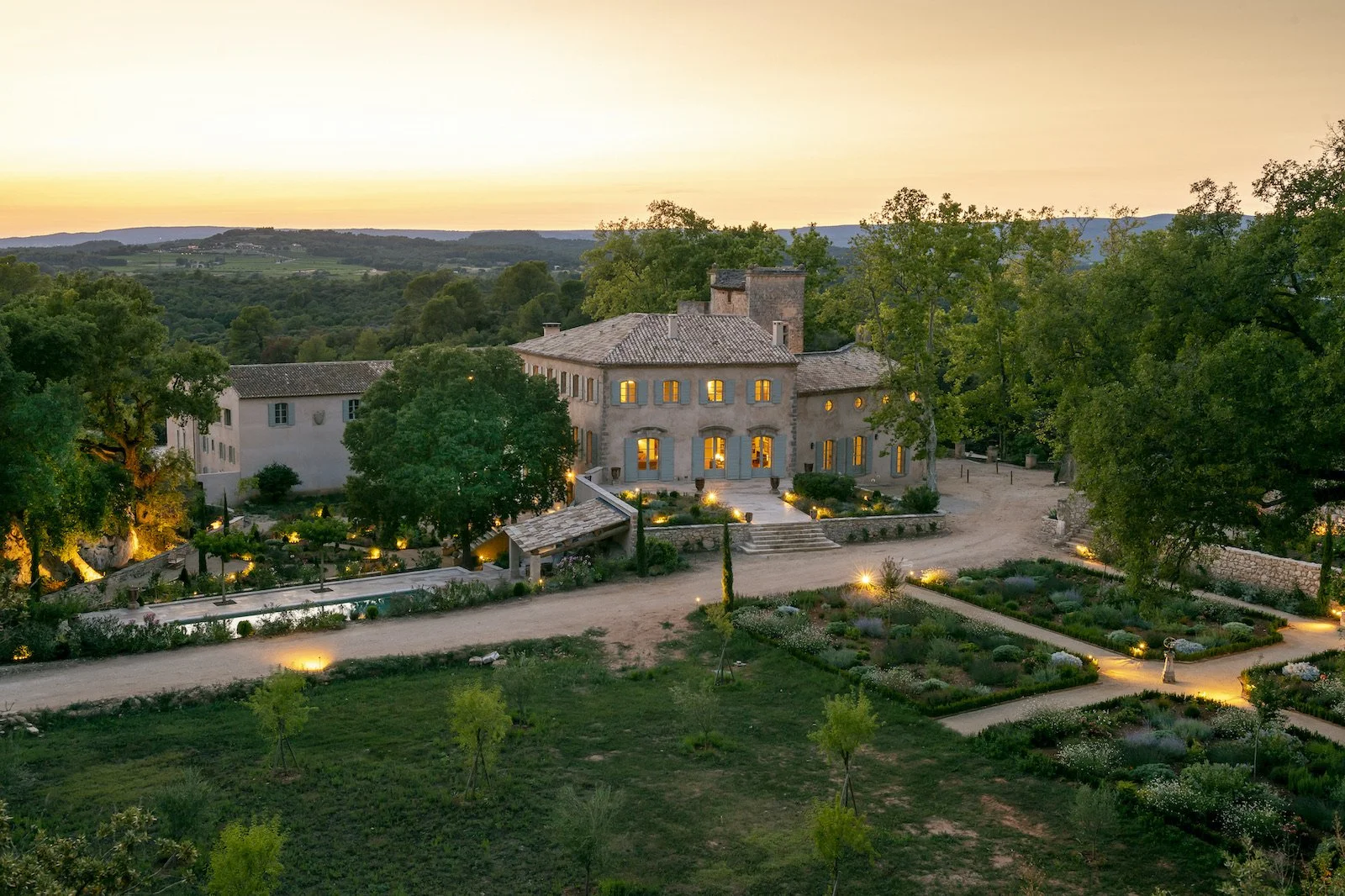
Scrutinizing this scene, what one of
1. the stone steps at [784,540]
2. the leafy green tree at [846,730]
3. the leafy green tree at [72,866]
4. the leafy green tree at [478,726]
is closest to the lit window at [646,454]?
the stone steps at [784,540]

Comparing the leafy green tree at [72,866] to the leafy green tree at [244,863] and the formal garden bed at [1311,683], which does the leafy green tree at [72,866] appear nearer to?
the leafy green tree at [244,863]

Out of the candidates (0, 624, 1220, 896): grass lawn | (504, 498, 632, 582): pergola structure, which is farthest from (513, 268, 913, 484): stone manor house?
(0, 624, 1220, 896): grass lawn

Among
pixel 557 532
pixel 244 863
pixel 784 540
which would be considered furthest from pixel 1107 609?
pixel 244 863

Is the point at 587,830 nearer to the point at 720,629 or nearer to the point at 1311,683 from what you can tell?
the point at 720,629

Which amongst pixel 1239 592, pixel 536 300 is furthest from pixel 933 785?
pixel 536 300

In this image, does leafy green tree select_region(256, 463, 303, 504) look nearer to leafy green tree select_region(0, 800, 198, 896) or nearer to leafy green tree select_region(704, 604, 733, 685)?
leafy green tree select_region(704, 604, 733, 685)

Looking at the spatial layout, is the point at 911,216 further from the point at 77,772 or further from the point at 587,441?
the point at 77,772
